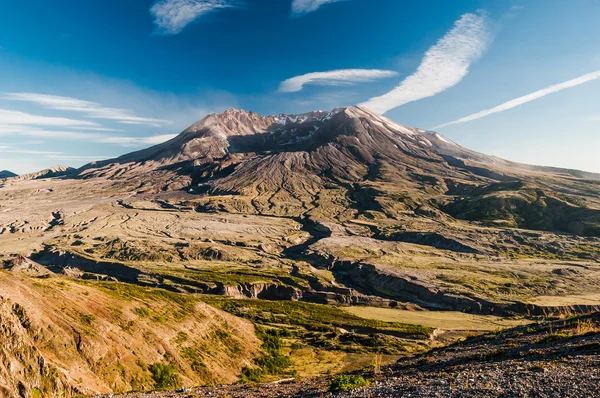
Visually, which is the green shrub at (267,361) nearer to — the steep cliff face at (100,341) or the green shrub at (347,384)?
the steep cliff face at (100,341)

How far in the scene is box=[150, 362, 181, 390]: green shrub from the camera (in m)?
28.1

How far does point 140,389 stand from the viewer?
26.3 metres

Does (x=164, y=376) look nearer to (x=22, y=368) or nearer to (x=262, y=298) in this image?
(x=22, y=368)

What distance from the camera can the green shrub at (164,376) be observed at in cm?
2812

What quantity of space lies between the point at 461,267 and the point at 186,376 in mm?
128647

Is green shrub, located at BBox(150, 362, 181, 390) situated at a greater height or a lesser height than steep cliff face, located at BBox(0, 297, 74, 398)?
lesser

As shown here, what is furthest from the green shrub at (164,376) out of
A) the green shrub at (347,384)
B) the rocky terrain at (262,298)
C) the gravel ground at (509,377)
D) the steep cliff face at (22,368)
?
the green shrub at (347,384)

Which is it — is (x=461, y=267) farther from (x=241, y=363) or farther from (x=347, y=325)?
(x=241, y=363)

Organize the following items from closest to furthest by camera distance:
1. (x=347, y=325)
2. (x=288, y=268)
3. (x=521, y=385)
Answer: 1. (x=521, y=385)
2. (x=347, y=325)
3. (x=288, y=268)

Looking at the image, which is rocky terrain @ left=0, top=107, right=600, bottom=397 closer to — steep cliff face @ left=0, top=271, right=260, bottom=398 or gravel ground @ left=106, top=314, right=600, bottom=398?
steep cliff face @ left=0, top=271, right=260, bottom=398

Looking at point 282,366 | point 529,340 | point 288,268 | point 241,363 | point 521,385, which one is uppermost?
point 521,385

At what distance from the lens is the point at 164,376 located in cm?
2928

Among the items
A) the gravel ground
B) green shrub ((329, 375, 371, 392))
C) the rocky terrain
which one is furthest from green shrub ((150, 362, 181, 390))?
green shrub ((329, 375, 371, 392))

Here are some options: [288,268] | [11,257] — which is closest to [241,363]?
[288,268]
